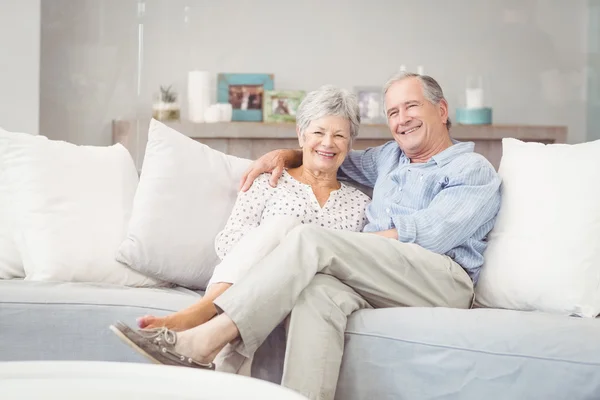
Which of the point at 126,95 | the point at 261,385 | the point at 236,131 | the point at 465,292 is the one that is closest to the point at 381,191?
the point at 465,292

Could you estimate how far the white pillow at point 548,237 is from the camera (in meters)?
2.35

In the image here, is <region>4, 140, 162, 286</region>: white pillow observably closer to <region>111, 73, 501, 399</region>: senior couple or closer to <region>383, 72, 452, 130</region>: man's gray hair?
<region>111, 73, 501, 399</region>: senior couple

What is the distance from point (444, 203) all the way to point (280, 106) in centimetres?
240

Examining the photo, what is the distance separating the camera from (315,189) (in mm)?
2787

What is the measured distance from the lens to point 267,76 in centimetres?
486

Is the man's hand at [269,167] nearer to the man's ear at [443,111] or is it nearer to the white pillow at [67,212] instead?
the white pillow at [67,212]

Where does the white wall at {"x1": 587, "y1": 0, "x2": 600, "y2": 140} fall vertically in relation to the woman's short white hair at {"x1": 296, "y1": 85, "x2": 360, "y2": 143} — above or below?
above

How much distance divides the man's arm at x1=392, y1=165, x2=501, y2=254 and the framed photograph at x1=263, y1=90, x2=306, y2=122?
2.32 m

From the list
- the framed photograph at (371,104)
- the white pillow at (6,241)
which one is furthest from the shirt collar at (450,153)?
the framed photograph at (371,104)

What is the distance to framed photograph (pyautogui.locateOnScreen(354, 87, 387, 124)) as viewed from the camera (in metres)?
4.85

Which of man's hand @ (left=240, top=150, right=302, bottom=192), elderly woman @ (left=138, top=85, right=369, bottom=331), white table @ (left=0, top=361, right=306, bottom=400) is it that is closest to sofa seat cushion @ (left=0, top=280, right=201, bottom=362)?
elderly woman @ (left=138, top=85, right=369, bottom=331)

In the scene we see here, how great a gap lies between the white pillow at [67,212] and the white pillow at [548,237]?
107 centimetres

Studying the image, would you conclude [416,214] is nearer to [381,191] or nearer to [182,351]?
[381,191]

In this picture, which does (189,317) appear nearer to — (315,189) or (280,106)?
(315,189)
